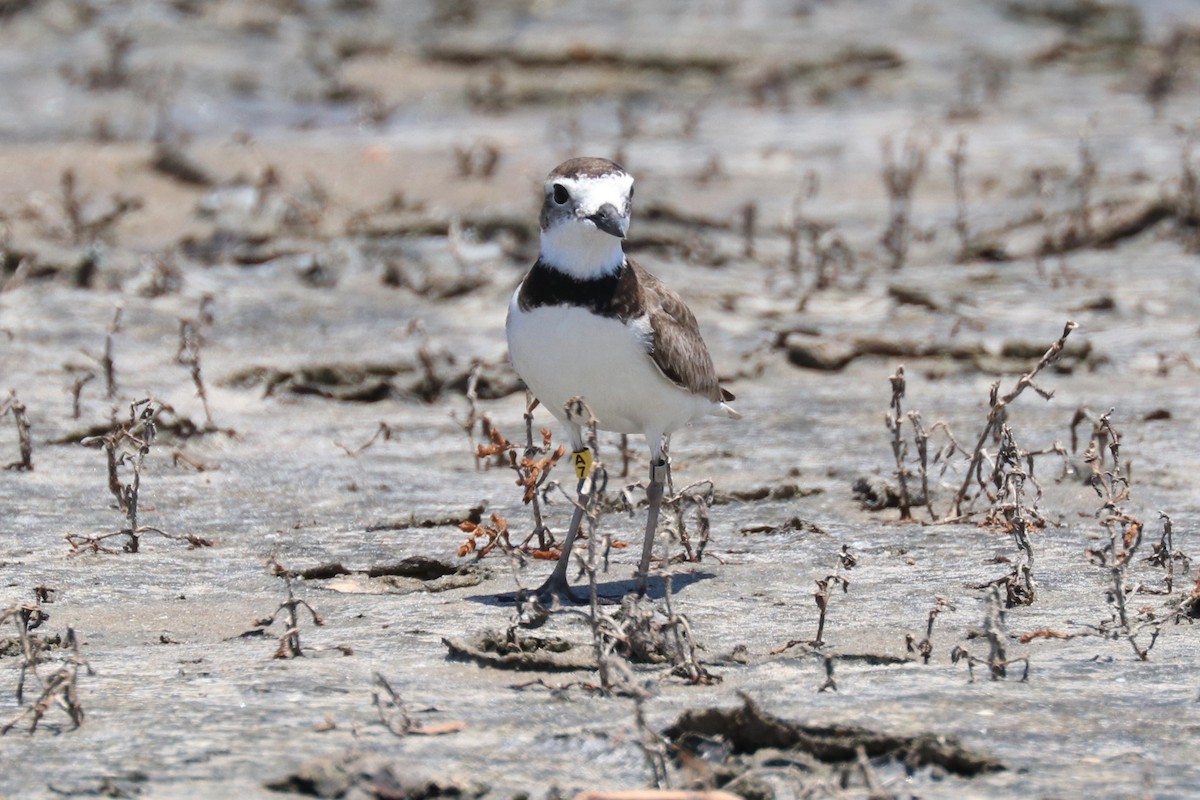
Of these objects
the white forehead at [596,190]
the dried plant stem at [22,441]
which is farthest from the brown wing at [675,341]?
the dried plant stem at [22,441]

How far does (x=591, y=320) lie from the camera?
183 inches

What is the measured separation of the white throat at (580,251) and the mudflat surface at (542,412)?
3.06 ft

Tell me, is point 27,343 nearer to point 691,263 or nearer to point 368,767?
point 691,263

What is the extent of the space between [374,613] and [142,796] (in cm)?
142

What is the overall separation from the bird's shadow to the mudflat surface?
0.17 feet

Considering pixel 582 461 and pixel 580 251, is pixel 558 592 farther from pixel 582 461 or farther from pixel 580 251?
pixel 580 251

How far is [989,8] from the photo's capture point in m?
17.2

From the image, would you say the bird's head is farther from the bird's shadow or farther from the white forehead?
the bird's shadow

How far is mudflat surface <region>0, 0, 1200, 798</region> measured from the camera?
3.56 m

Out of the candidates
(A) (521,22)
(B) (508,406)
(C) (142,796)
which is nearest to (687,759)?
(C) (142,796)

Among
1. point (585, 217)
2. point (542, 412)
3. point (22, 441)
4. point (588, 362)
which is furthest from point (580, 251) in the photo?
point (542, 412)

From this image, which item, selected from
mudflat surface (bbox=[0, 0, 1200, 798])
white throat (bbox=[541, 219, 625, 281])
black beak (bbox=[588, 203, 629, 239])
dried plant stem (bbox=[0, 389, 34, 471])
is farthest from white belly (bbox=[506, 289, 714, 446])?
dried plant stem (bbox=[0, 389, 34, 471])

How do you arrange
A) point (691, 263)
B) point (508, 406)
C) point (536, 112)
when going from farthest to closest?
point (536, 112) < point (691, 263) < point (508, 406)

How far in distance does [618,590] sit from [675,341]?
2.41 feet
